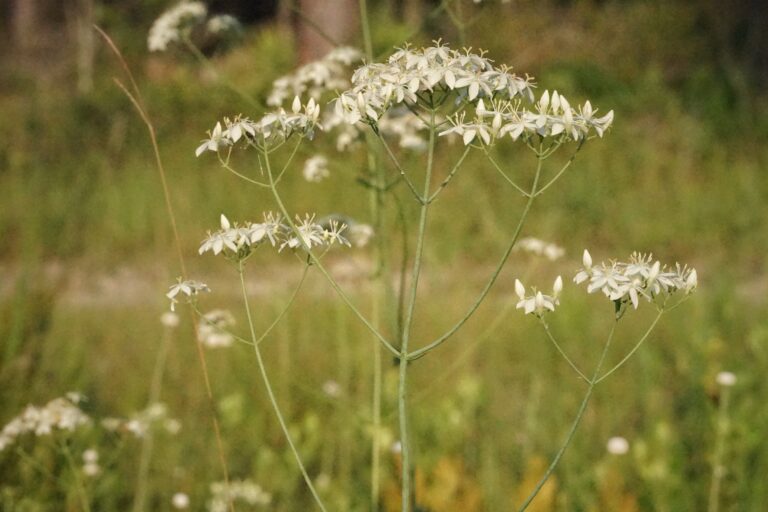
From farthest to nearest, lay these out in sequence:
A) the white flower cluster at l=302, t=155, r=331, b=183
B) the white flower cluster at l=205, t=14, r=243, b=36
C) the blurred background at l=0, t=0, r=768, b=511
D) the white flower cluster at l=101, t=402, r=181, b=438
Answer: the white flower cluster at l=205, t=14, r=243, b=36 → the blurred background at l=0, t=0, r=768, b=511 → the white flower cluster at l=302, t=155, r=331, b=183 → the white flower cluster at l=101, t=402, r=181, b=438

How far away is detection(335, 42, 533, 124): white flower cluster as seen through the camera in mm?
1512

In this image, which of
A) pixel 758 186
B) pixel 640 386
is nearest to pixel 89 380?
pixel 640 386

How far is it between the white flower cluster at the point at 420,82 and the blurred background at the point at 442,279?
835mm

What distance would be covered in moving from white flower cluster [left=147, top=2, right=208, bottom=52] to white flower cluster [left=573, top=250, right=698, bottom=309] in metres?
1.81

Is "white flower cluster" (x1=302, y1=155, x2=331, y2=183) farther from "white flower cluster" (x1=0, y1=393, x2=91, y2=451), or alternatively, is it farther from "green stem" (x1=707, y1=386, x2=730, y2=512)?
"green stem" (x1=707, y1=386, x2=730, y2=512)

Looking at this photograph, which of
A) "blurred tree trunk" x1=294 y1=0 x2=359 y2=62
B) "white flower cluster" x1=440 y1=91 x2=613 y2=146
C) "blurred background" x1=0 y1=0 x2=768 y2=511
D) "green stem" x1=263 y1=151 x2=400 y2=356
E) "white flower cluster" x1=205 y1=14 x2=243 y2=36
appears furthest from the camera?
"blurred tree trunk" x1=294 y1=0 x2=359 y2=62

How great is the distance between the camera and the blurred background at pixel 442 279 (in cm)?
296

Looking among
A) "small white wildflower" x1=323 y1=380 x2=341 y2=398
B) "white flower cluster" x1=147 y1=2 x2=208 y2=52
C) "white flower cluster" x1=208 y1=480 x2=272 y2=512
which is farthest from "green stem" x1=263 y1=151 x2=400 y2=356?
"small white wildflower" x1=323 y1=380 x2=341 y2=398

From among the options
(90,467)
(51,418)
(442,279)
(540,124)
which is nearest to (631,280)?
(540,124)

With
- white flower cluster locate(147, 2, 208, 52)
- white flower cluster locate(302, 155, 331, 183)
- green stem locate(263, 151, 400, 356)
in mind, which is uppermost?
white flower cluster locate(147, 2, 208, 52)

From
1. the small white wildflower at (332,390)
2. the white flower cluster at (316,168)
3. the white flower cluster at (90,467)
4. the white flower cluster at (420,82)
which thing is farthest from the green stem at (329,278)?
the small white wildflower at (332,390)

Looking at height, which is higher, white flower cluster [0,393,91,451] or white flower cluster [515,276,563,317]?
white flower cluster [0,393,91,451]

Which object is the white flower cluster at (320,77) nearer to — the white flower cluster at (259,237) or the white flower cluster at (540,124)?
the white flower cluster at (259,237)

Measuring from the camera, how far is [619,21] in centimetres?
1195
